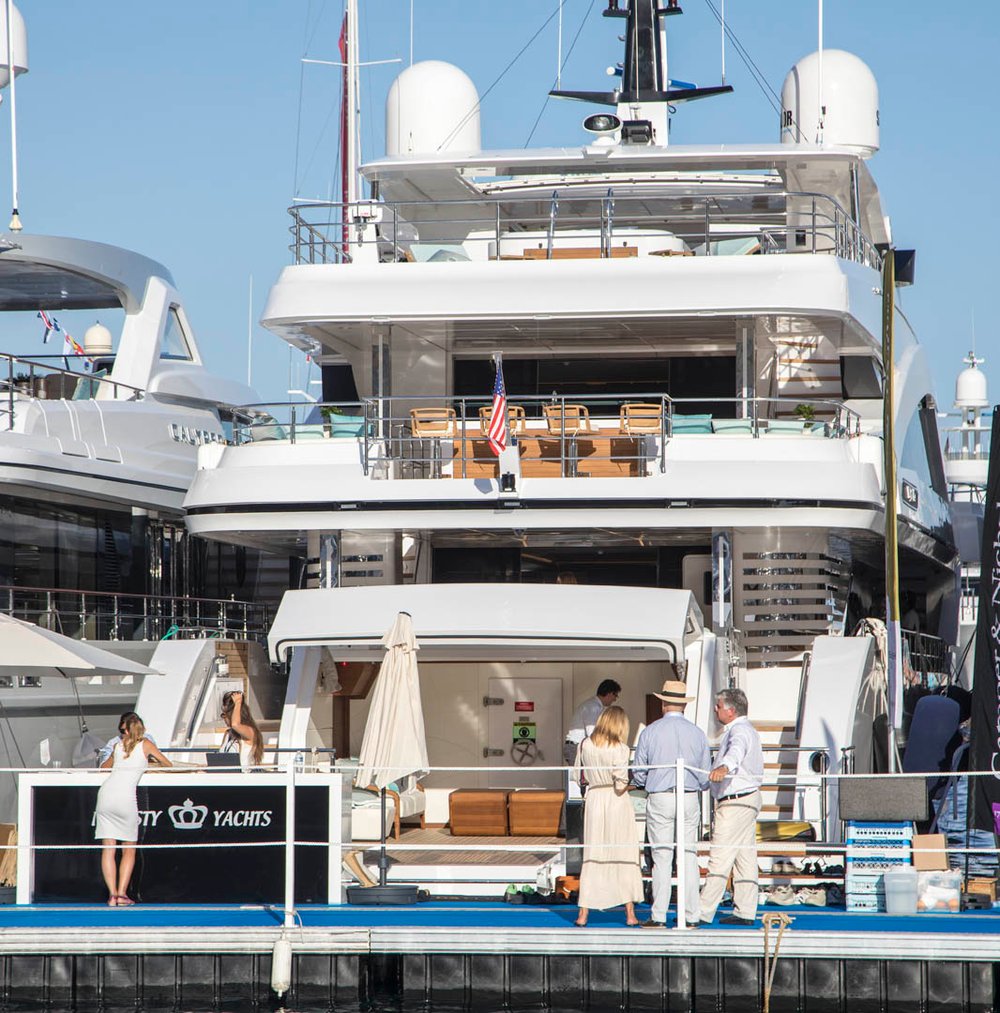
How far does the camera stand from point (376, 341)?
688 inches

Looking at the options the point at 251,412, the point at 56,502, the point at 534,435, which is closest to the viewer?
the point at 534,435

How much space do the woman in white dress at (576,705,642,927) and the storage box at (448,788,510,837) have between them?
3935 millimetres

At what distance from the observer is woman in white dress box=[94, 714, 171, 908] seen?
1135 centimetres

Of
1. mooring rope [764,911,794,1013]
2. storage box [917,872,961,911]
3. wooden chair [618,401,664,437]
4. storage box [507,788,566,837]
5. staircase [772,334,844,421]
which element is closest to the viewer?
mooring rope [764,911,794,1013]

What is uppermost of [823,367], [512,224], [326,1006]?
[512,224]

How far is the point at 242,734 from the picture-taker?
13297mm

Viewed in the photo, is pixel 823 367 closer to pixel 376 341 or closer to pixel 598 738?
pixel 376 341

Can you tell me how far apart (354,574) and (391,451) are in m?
1.40

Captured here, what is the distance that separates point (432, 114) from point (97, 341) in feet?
22.2

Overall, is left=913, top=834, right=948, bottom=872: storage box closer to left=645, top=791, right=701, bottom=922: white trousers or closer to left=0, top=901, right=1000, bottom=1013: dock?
left=0, top=901, right=1000, bottom=1013: dock

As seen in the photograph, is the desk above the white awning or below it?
below

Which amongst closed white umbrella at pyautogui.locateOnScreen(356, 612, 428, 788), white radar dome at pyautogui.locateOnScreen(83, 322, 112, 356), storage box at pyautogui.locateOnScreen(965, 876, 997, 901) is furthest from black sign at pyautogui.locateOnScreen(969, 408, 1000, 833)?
white radar dome at pyautogui.locateOnScreen(83, 322, 112, 356)

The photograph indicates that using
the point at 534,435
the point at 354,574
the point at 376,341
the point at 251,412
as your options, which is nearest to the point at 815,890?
the point at 534,435

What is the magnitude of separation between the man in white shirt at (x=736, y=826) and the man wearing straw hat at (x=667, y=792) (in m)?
0.13
